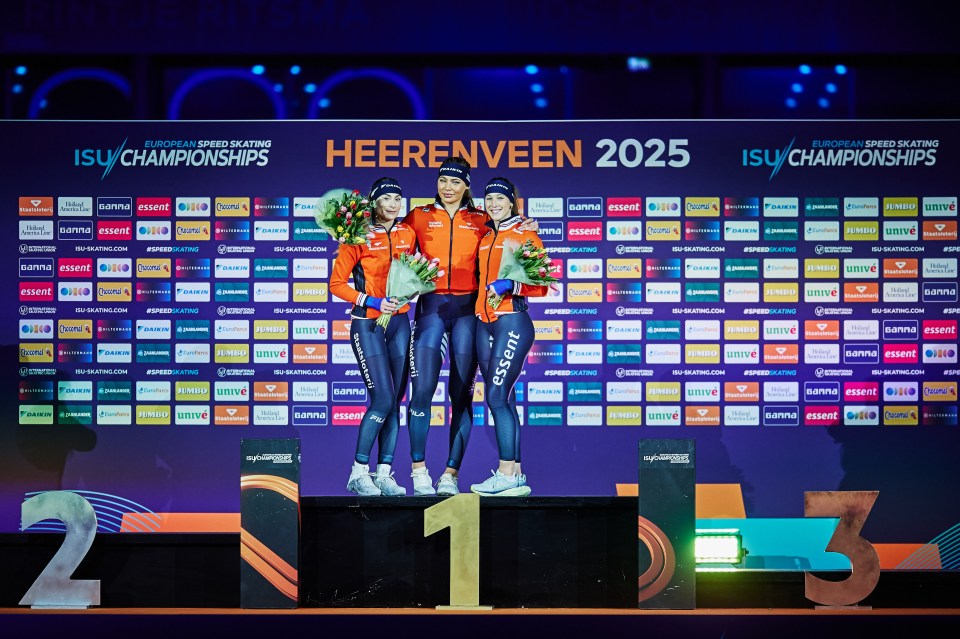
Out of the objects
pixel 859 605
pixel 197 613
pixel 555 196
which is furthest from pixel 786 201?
pixel 197 613

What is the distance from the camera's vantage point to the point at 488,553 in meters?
4.42

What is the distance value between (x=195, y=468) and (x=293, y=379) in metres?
0.87

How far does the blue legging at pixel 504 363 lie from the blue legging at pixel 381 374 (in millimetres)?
433

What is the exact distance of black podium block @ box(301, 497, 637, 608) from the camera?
4.39m

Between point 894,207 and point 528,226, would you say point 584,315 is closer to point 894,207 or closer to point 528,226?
point 528,226

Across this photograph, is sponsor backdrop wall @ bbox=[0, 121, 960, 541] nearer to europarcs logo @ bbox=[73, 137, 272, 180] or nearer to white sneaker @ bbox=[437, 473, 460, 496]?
europarcs logo @ bbox=[73, 137, 272, 180]

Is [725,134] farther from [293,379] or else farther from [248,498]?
[248,498]

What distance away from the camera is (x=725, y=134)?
6617mm

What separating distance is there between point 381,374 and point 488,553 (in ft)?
3.98
